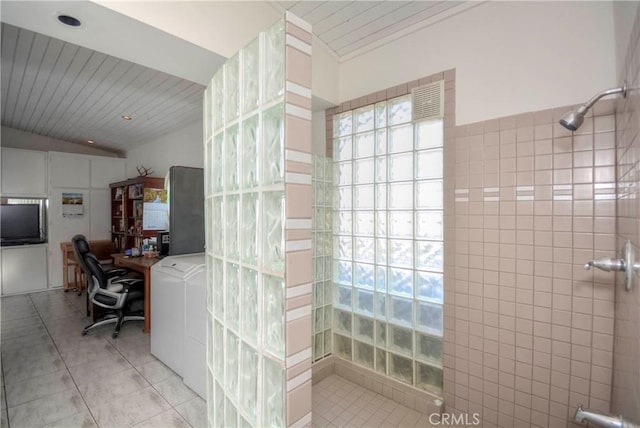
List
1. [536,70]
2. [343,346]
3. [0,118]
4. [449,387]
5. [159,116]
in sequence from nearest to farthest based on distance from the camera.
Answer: [536,70] → [449,387] → [343,346] → [159,116] → [0,118]

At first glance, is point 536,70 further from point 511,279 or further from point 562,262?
point 511,279

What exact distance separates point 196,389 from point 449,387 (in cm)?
175

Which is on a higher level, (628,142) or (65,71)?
(65,71)

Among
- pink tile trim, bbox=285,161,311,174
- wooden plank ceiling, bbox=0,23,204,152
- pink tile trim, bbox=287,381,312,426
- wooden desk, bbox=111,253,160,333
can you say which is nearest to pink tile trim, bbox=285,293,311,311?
pink tile trim, bbox=287,381,312,426

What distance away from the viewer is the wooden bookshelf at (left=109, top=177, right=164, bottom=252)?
4168mm

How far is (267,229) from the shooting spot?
857 mm

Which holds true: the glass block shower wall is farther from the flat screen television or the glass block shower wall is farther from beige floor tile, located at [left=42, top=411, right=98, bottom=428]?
the flat screen television

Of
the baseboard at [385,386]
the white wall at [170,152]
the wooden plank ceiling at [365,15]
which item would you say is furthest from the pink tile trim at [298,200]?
the white wall at [170,152]

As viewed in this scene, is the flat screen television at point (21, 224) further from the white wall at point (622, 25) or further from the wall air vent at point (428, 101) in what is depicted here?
the white wall at point (622, 25)

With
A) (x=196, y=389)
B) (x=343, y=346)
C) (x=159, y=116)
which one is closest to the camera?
(x=196, y=389)

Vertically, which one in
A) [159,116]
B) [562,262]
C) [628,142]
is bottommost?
[562,262]

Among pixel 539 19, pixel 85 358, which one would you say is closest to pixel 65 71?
pixel 85 358

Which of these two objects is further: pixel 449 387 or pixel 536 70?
pixel 449 387

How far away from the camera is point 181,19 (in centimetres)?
136
